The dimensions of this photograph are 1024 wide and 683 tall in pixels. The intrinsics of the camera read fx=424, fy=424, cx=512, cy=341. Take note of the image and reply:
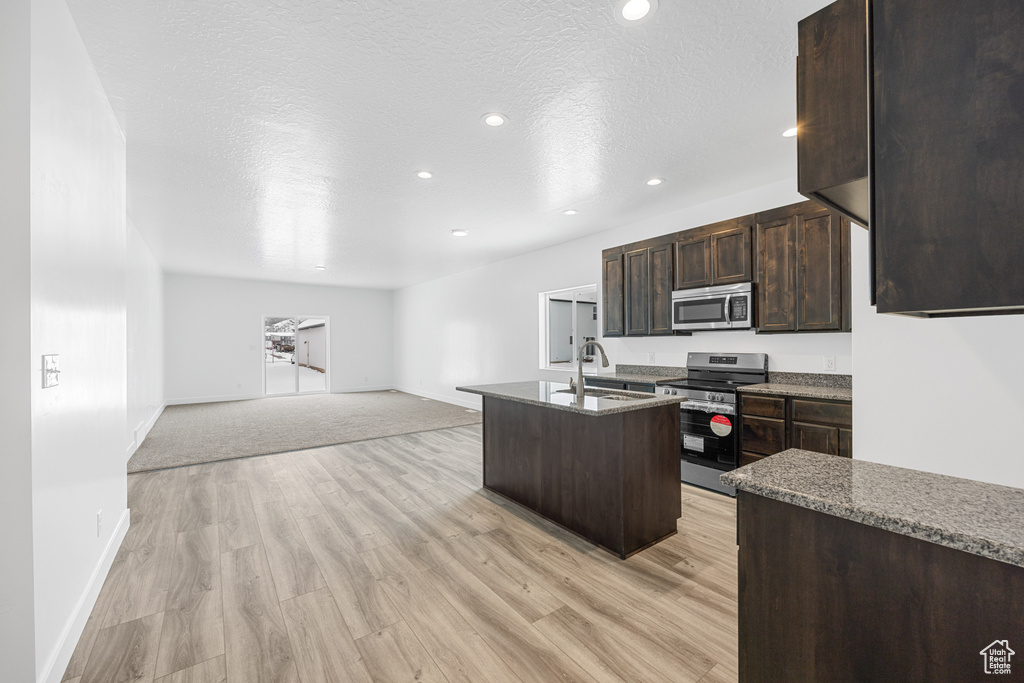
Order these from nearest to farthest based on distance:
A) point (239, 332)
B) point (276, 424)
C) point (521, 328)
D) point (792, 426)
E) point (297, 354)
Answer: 1. point (792, 426)
2. point (276, 424)
3. point (521, 328)
4. point (239, 332)
5. point (297, 354)

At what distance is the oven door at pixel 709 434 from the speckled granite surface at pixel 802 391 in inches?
10.2

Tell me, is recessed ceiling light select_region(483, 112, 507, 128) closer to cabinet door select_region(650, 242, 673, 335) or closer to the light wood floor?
cabinet door select_region(650, 242, 673, 335)

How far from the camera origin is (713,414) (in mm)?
3623

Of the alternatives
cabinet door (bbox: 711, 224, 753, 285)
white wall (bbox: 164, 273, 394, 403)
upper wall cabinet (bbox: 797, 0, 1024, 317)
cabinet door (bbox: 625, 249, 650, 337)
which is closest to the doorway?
white wall (bbox: 164, 273, 394, 403)

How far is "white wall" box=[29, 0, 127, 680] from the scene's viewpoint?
1.51m

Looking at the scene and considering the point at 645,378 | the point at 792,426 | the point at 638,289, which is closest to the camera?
the point at 792,426

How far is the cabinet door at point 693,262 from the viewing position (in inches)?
157

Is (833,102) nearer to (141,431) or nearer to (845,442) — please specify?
(845,442)

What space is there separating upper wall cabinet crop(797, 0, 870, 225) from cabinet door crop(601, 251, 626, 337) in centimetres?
377

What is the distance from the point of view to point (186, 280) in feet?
28.0

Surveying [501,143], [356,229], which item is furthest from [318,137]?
[356,229]

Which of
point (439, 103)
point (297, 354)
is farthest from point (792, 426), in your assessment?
point (297, 354)

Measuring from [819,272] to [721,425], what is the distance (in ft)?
4.60

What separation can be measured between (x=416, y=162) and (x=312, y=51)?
1295mm
